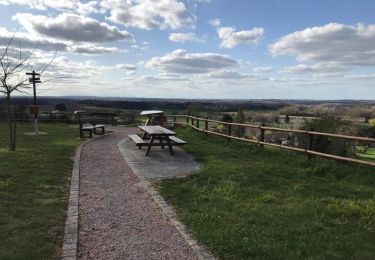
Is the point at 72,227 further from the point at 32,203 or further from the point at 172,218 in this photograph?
the point at 32,203

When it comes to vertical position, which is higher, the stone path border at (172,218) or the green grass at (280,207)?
the green grass at (280,207)

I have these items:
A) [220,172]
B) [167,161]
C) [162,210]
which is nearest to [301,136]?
[167,161]

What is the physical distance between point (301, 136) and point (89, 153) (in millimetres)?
7436

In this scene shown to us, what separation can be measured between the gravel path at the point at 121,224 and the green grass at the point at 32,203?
328 millimetres

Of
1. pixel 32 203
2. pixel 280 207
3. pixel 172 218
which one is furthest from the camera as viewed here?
pixel 32 203

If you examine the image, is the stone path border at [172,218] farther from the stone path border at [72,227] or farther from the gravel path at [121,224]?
the stone path border at [72,227]

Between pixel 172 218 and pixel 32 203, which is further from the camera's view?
pixel 32 203

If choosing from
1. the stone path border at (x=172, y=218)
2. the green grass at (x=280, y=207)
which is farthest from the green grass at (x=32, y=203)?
the green grass at (x=280, y=207)

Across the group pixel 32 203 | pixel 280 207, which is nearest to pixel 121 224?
pixel 32 203

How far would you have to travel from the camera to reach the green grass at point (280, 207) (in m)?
4.57

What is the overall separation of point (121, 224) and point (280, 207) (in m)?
2.28

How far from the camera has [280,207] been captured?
618cm

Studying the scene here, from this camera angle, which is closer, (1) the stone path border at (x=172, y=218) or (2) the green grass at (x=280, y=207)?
(1) the stone path border at (x=172, y=218)

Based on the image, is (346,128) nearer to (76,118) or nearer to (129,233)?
(129,233)
